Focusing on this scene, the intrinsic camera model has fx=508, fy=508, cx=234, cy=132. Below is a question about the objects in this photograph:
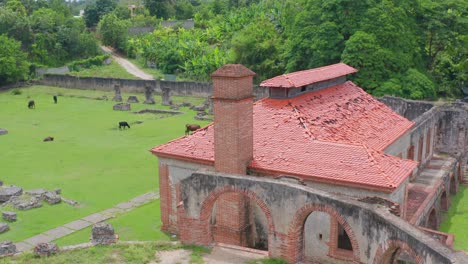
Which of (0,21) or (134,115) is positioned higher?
(0,21)

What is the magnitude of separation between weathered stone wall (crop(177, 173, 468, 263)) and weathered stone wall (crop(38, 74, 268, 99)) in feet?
103

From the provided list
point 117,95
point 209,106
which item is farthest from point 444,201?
point 117,95

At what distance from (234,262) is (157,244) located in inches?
94.8

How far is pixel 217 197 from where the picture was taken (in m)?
14.5

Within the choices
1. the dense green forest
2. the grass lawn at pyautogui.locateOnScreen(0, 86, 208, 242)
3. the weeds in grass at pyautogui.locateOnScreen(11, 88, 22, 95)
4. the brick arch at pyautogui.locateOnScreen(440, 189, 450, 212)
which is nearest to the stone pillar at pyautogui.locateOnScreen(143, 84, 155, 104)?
the grass lawn at pyautogui.locateOnScreen(0, 86, 208, 242)

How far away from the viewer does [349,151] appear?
50.9 ft

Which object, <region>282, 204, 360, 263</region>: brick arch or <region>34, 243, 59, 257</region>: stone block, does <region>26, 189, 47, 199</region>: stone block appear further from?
<region>282, 204, 360, 263</region>: brick arch

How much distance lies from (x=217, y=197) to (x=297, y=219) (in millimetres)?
2517

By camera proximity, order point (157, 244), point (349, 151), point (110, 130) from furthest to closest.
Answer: point (110, 130) < point (349, 151) < point (157, 244)

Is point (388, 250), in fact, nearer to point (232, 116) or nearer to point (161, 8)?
point (232, 116)

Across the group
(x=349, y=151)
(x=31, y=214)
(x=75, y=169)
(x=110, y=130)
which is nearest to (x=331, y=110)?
(x=349, y=151)

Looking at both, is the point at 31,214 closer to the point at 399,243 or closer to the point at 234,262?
the point at 234,262

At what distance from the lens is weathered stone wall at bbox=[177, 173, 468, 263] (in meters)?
10.8

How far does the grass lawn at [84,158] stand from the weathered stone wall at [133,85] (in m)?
6.02
